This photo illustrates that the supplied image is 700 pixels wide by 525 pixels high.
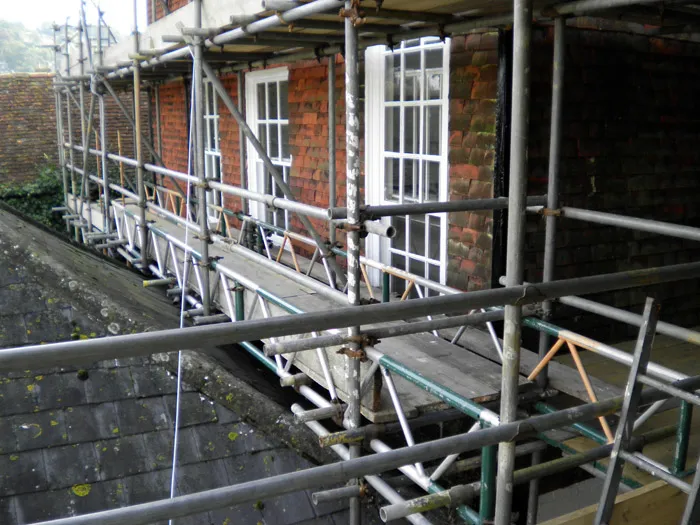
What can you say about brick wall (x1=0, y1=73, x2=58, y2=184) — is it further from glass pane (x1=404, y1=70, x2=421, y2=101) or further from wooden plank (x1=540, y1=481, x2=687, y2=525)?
wooden plank (x1=540, y1=481, x2=687, y2=525)

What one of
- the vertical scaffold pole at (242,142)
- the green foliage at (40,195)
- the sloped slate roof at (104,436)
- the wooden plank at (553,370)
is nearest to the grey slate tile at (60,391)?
the sloped slate roof at (104,436)

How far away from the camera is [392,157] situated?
6625mm

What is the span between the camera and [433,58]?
6.02 m

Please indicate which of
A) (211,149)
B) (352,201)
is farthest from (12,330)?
(211,149)

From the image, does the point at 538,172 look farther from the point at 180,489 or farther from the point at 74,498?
the point at 74,498

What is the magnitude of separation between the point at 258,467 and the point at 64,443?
1028 millimetres

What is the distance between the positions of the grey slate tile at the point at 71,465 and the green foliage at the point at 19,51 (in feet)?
165

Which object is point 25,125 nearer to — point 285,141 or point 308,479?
point 285,141

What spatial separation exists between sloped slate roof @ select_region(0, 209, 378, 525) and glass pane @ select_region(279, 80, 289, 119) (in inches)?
185

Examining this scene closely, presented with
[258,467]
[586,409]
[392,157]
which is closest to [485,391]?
[258,467]

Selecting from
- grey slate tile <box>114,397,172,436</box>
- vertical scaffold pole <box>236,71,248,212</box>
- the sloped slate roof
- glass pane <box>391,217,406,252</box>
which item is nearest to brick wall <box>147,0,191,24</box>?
vertical scaffold pole <box>236,71,248,212</box>

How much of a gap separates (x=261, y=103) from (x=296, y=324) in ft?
26.8

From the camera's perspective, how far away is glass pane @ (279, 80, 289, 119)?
29.1 feet

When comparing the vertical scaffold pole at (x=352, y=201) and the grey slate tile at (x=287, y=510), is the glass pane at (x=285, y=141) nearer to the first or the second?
A: the vertical scaffold pole at (x=352, y=201)
